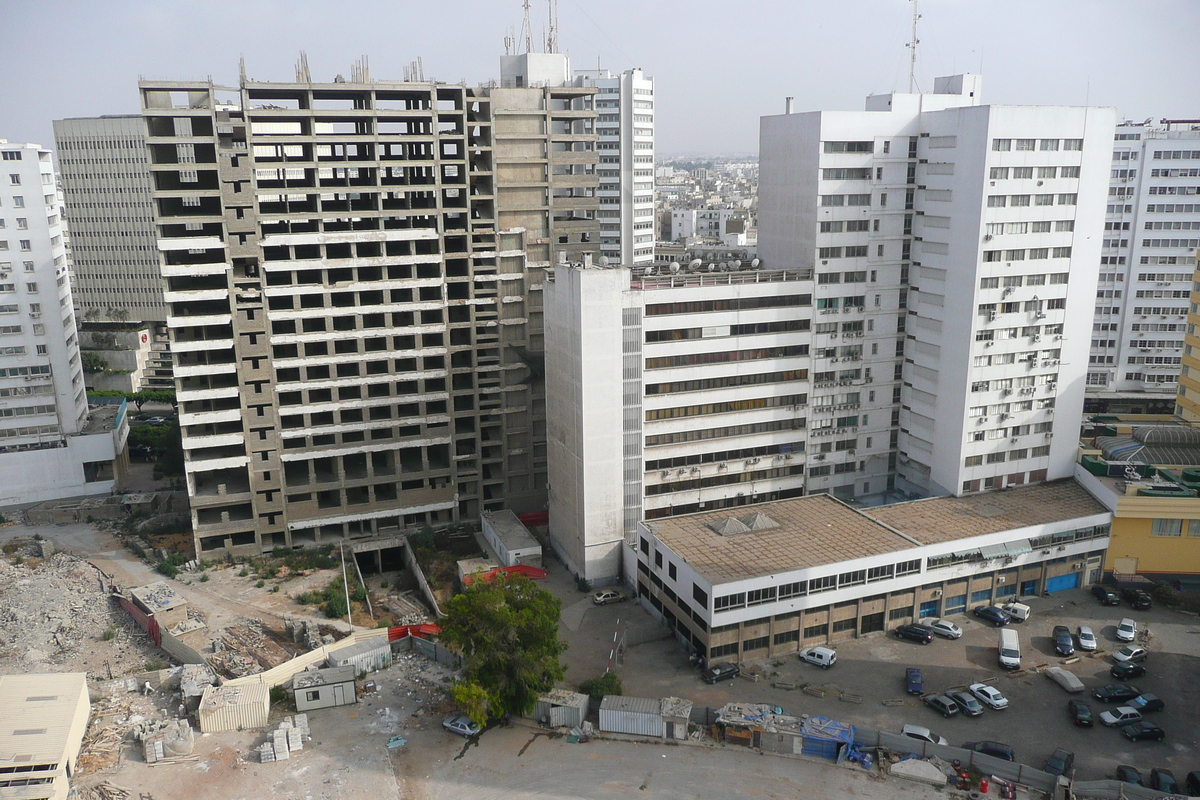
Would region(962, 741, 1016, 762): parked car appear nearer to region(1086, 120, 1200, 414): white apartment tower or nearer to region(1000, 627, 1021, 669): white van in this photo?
region(1000, 627, 1021, 669): white van

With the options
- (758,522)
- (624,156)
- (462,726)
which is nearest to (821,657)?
(758,522)

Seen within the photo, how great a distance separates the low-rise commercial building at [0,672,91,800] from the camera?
131 ft

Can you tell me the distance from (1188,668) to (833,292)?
30112 mm

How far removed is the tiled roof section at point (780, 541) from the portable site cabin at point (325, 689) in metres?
19.7

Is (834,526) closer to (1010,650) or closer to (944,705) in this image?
(1010,650)

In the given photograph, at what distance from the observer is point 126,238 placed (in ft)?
423

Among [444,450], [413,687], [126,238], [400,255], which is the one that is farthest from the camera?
[126,238]

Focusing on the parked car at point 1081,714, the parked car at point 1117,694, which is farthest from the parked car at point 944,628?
the parked car at point 1117,694

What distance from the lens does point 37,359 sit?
250 ft

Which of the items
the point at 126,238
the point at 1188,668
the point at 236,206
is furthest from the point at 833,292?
the point at 126,238

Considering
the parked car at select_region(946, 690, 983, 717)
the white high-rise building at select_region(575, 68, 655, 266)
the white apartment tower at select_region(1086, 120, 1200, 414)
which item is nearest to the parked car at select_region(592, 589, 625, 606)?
the parked car at select_region(946, 690, 983, 717)

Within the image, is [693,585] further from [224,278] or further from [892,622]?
[224,278]

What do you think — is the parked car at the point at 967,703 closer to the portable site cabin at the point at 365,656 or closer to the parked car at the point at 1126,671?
the parked car at the point at 1126,671

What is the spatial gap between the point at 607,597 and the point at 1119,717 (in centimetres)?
2893
